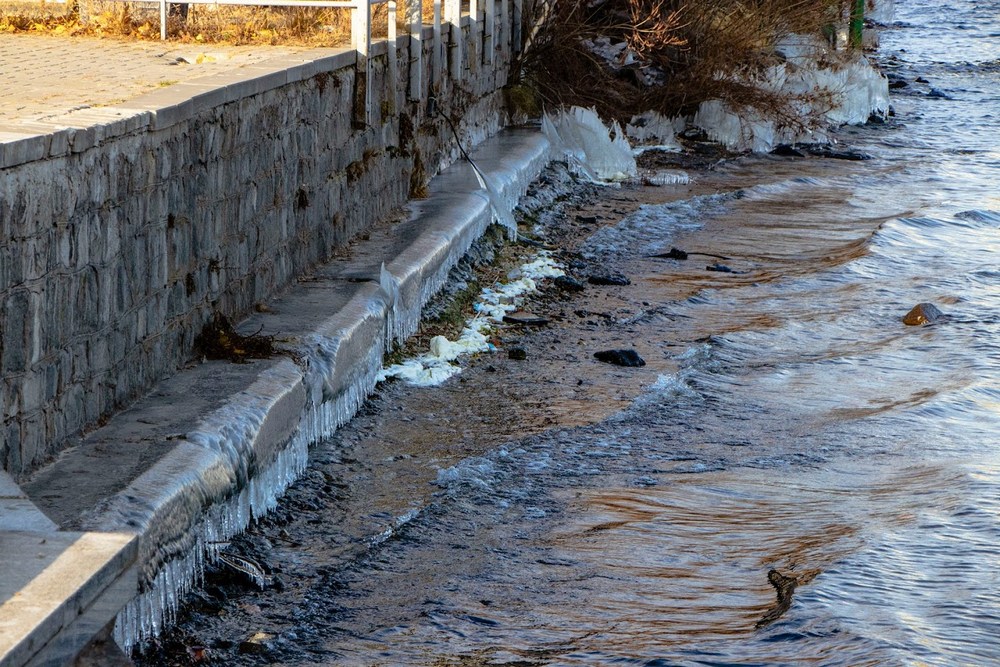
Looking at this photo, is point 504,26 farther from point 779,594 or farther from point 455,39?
point 779,594

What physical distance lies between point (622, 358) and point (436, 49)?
166 inches

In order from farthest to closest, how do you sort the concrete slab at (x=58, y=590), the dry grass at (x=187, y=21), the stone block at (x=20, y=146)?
the dry grass at (x=187, y=21) < the stone block at (x=20, y=146) < the concrete slab at (x=58, y=590)

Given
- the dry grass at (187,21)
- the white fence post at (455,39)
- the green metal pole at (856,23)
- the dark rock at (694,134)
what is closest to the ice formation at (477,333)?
the white fence post at (455,39)

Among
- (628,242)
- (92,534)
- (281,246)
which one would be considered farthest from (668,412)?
(628,242)

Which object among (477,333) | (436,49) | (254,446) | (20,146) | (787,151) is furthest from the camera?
(787,151)

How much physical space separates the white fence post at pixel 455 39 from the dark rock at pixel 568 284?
2752 millimetres

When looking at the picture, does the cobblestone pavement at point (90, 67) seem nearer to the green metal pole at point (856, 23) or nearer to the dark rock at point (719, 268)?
the dark rock at point (719, 268)

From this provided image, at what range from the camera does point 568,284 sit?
35.7 feet

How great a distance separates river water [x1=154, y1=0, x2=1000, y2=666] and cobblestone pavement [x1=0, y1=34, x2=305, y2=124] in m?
2.48

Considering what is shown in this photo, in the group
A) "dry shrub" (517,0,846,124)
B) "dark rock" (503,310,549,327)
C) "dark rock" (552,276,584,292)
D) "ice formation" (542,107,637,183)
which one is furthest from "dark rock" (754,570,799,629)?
"dry shrub" (517,0,846,124)

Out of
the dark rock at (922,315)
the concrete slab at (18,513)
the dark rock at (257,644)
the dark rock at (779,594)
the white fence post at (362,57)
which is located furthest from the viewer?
the dark rock at (922,315)

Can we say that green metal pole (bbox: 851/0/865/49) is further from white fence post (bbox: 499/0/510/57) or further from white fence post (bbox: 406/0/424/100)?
white fence post (bbox: 406/0/424/100)

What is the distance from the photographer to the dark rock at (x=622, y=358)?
873 centimetres

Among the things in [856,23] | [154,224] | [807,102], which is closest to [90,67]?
[154,224]
